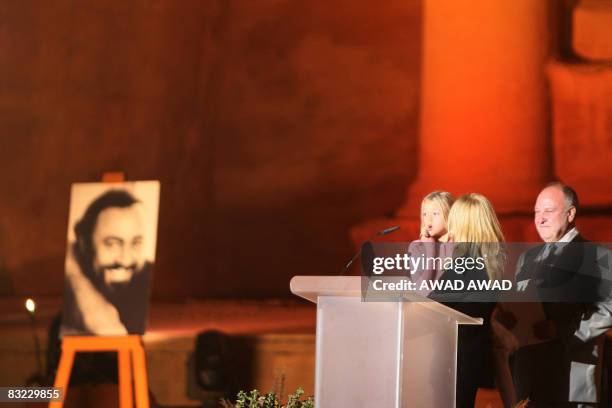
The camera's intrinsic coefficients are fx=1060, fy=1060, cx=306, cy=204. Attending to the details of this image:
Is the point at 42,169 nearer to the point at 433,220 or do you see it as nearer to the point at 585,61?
the point at 433,220

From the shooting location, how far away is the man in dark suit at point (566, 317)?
4320 millimetres

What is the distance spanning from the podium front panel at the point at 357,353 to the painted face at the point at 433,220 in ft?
5.42

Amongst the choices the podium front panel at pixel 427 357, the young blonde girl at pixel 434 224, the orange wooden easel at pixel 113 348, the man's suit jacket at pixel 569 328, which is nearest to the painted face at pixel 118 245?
the orange wooden easel at pixel 113 348

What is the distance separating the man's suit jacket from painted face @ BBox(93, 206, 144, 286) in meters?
2.22

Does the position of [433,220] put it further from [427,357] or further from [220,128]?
[220,128]

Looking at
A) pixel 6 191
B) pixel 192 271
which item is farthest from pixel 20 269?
pixel 192 271

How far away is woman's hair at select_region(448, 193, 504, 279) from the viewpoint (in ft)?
14.2

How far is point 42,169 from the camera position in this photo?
6645mm

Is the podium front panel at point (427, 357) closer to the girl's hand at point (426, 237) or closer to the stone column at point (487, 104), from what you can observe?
the girl's hand at point (426, 237)

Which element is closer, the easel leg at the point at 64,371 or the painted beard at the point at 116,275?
the easel leg at the point at 64,371

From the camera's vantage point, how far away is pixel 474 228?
434 centimetres

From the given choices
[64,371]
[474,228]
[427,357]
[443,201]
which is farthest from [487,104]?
[427,357]

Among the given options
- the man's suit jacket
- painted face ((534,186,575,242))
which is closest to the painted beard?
the man's suit jacket

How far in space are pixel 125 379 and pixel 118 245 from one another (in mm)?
741
